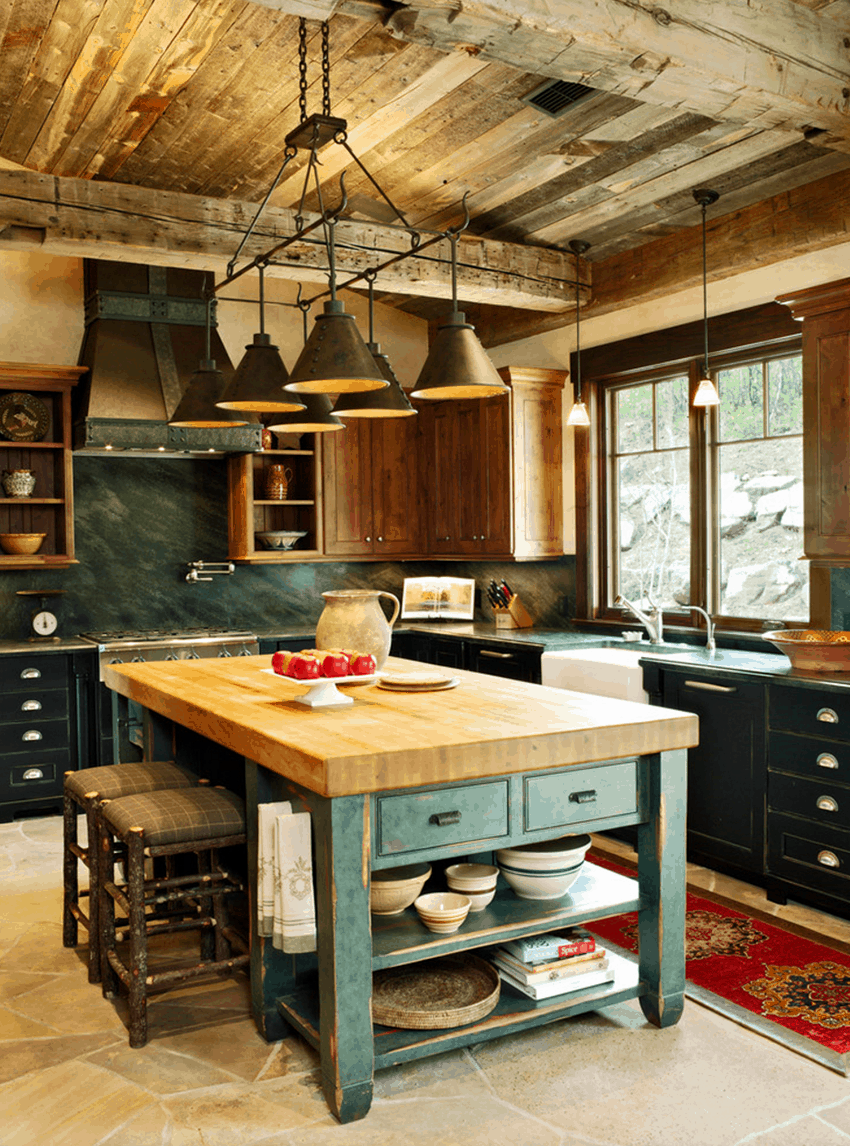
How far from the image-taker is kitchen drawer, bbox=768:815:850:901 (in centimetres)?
370

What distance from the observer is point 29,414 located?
231 inches

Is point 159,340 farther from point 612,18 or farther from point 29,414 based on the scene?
point 612,18

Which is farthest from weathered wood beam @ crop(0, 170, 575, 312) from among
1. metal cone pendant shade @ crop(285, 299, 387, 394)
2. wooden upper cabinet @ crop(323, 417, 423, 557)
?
metal cone pendant shade @ crop(285, 299, 387, 394)

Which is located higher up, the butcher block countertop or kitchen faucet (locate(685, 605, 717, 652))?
kitchen faucet (locate(685, 605, 717, 652))

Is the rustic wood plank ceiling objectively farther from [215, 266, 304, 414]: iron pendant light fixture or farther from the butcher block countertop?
the butcher block countertop

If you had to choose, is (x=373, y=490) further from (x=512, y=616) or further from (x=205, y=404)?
(x=205, y=404)

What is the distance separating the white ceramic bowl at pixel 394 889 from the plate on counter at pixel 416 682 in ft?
2.47

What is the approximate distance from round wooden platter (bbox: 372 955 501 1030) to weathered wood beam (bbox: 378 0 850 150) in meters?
2.75

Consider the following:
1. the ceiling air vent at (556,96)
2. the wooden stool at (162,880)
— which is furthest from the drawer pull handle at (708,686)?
the ceiling air vent at (556,96)

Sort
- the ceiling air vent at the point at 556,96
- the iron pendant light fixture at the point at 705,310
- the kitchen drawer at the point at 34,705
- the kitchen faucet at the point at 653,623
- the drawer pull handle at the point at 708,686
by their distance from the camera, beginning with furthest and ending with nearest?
the kitchen drawer at the point at 34,705 < the kitchen faucet at the point at 653,623 < the iron pendant light fixture at the point at 705,310 < the drawer pull handle at the point at 708,686 < the ceiling air vent at the point at 556,96

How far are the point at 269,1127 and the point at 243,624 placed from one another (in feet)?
15.0

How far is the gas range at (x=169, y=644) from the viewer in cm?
559

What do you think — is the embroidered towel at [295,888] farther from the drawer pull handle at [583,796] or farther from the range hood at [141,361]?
the range hood at [141,361]

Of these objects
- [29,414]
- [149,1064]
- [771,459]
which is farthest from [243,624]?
[149,1064]
